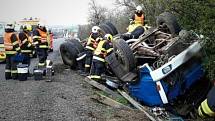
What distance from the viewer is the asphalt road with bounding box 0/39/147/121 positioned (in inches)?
339

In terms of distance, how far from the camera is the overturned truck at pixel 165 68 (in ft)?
34.0

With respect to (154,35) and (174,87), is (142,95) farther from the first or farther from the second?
(154,35)

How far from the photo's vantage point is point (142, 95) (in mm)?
10859

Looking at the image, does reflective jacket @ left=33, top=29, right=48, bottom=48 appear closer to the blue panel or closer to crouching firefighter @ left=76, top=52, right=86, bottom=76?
crouching firefighter @ left=76, top=52, right=86, bottom=76

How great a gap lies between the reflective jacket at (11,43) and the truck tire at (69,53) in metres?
2.47

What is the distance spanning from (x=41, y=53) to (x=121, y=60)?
13.8ft

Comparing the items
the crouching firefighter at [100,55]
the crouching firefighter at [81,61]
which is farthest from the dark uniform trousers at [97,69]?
the crouching firefighter at [81,61]

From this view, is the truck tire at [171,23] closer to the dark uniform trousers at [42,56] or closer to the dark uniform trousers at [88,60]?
the dark uniform trousers at [88,60]

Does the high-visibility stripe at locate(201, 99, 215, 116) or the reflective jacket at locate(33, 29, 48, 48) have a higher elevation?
the reflective jacket at locate(33, 29, 48, 48)

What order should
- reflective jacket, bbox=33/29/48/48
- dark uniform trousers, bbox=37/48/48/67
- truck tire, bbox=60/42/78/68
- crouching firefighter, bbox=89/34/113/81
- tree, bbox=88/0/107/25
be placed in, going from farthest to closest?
tree, bbox=88/0/107/25 < truck tire, bbox=60/42/78/68 < reflective jacket, bbox=33/29/48/48 < dark uniform trousers, bbox=37/48/48/67 < crouching firefighter, bbox=89/34/113/81

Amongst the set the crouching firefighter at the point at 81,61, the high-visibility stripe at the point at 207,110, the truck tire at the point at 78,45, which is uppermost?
the truck tire at the point at 78,45

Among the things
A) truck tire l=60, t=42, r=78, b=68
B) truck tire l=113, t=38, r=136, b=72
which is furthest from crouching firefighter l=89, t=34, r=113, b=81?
truck tire l=60, t=42, r=78, b=68

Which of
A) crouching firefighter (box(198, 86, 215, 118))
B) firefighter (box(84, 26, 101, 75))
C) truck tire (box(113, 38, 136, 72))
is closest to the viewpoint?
crouching firefighter (box(198, 86, 215, 118))

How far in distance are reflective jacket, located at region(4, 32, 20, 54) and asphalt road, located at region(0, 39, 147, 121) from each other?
128 cm
